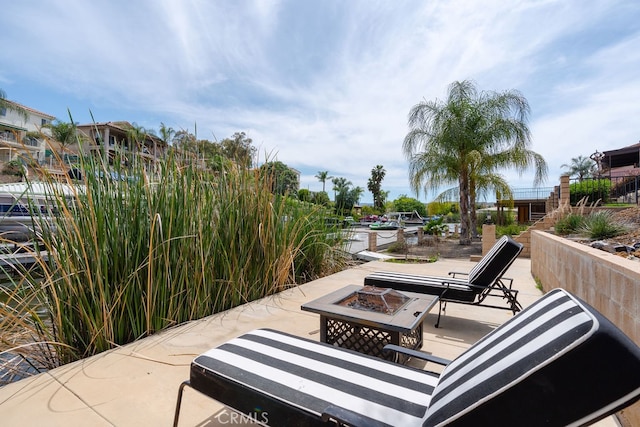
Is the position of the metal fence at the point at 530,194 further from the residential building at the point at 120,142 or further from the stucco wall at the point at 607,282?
the residential building at the point at 120,142

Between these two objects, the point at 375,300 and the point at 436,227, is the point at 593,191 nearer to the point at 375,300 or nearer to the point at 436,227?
the point at 436,227

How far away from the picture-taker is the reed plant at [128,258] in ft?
7.19

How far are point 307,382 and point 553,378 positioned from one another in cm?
88

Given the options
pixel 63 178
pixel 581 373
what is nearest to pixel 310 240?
pixel 63 178

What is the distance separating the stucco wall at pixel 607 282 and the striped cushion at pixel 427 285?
2.94ft

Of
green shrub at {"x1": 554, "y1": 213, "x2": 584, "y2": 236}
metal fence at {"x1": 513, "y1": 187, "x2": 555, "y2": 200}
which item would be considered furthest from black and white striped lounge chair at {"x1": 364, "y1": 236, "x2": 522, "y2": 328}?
metal fence at {"x1": 513, "y1": 187, "x2": 555, "y2": 200}

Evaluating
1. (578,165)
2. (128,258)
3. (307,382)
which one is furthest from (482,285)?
(578,165)

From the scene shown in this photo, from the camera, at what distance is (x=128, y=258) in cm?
244

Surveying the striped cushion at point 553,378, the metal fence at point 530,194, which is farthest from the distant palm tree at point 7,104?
the metal fence at point 530,194

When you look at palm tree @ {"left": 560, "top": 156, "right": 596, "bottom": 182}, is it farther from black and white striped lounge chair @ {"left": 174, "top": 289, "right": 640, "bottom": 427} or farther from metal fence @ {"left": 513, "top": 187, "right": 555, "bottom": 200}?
black and white striped lounge chair @ {"left": 174, "top": 289, "right": 640, "bottom": 427}

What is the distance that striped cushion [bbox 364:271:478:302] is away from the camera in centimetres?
310

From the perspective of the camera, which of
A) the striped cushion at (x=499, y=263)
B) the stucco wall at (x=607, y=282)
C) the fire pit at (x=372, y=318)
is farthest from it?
the striped cushion at (x=499, y=263)

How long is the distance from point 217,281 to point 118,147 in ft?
5.24

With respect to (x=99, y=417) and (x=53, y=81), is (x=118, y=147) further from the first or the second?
(x=53, y=81)
